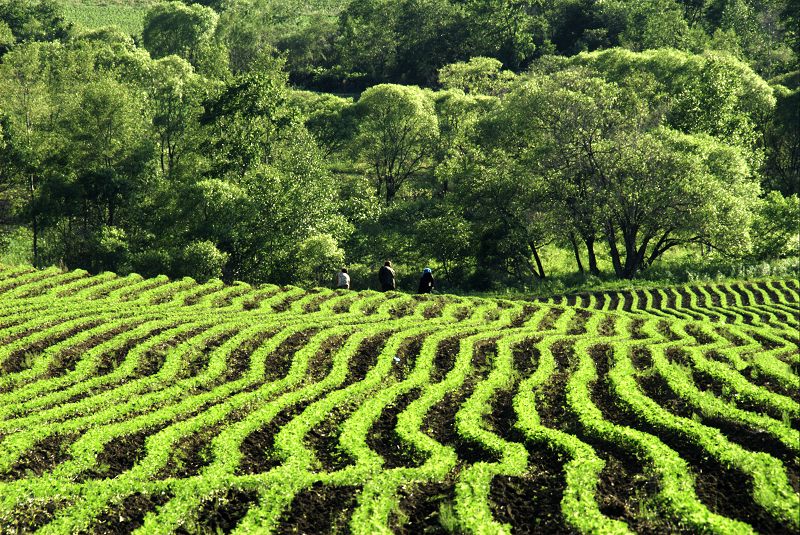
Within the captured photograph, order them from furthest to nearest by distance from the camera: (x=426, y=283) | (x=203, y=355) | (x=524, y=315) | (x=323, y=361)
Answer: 1. (x=426, y=283)
2. (x=524, y=315)
3. (x=203, y=355)
4. (x=323, y=361)

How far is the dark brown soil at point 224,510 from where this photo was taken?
12.2 metres

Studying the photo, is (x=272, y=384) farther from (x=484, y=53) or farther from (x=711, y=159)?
(x=484, y=53)

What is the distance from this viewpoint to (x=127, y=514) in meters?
12.5

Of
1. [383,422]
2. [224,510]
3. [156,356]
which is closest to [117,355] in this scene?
[156,356]

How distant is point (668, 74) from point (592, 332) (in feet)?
176

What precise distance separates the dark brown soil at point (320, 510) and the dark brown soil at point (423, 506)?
901 mm

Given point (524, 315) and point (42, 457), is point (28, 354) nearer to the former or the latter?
point (42, 457)

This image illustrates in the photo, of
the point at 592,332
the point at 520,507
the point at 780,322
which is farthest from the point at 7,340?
the point at 780,322

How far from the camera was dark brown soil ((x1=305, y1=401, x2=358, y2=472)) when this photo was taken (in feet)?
48.0

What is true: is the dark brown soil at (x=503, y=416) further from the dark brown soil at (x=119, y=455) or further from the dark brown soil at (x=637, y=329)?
the dark brown soil at (x=637, y=329)

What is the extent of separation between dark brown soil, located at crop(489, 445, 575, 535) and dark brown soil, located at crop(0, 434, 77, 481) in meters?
9.30

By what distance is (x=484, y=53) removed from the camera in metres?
116

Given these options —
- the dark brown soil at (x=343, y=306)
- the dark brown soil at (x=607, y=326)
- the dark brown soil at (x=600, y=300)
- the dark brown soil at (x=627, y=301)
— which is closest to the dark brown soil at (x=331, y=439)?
the dark brown soil at (x=343, y=306)

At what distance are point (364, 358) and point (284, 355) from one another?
271 centimetres
